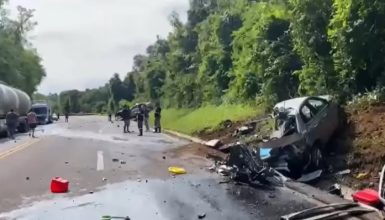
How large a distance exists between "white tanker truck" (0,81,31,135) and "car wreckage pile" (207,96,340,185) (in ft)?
82.5

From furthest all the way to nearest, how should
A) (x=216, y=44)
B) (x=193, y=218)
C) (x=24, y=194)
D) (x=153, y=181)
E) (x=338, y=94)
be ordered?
(x=216, y=44), (x=338, y=94), (x=153, y=181), (x=24, y=194), (x=193, y=218)

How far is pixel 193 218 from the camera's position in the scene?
9.55m

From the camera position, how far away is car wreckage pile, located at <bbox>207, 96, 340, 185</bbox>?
13.4 m

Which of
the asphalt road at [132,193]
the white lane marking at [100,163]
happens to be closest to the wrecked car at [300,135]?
the asphalt road at [132,193]

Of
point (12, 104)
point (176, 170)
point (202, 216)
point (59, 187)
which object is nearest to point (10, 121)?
point (12, 104)

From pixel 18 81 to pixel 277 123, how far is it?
6319 centimetres

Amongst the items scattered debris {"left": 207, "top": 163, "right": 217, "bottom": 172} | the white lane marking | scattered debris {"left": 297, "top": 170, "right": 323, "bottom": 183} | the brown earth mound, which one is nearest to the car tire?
scattered debris {"left": 297, "top": 170, "right": 323, "bottom": 183}

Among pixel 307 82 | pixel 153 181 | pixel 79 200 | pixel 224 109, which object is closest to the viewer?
pixel 79 200

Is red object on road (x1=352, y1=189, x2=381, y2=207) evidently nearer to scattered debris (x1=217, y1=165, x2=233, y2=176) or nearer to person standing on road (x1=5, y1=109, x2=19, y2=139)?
scattered debris (x1=217, y1=165, x2=233, y2=176)

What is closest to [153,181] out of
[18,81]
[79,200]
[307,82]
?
[79,200]

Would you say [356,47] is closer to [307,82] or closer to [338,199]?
[307,82]

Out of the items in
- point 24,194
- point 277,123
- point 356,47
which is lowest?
point 24,194

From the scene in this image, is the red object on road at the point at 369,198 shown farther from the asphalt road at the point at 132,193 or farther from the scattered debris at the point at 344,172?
the scattered debris at the point at 344,172

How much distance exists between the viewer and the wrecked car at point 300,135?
50.0 feet
